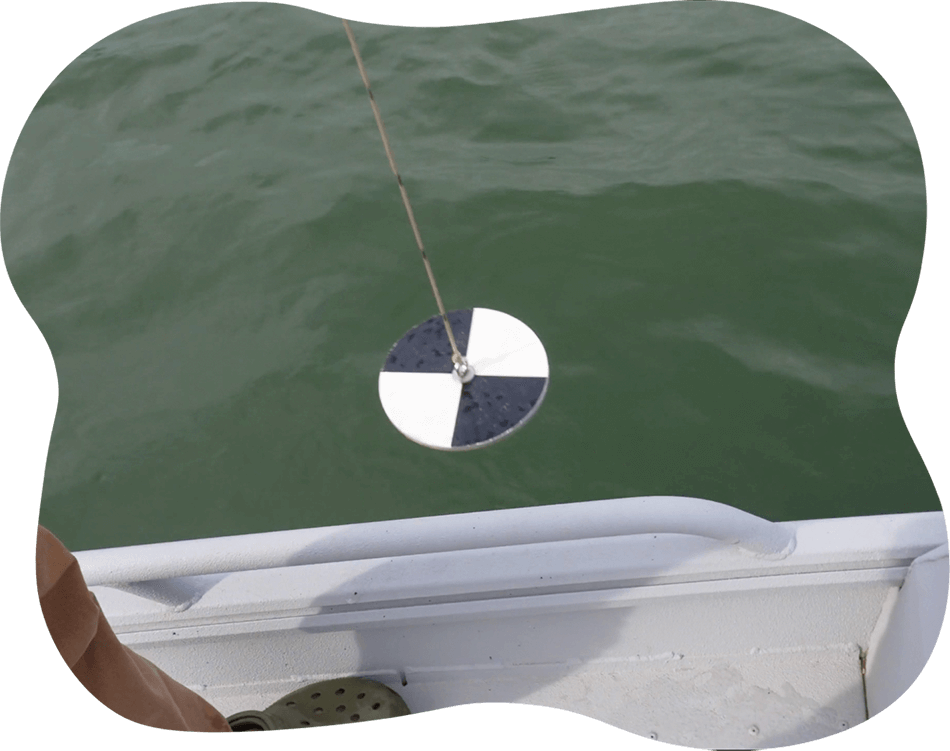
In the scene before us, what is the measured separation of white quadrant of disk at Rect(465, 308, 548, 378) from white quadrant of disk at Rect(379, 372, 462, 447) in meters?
0.09

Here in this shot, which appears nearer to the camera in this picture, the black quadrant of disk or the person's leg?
the person's leg

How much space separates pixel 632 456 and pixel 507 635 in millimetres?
924

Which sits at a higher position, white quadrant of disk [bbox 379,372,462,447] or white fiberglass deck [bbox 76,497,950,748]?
white quadrant of disk [bbox 379,372,462,447]

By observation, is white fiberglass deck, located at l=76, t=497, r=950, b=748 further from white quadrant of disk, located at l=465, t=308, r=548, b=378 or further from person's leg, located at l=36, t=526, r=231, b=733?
white quadrant of disk, located at l=465, t=308, r=548, b=378

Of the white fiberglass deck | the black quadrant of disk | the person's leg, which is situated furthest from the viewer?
the black quadrant of disk

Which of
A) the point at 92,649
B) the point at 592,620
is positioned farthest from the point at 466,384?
the point at 92,649

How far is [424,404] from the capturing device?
180cm

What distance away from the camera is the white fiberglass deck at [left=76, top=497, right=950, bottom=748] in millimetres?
1487

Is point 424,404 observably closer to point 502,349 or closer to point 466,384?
point 466,384

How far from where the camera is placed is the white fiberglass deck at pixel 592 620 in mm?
1487

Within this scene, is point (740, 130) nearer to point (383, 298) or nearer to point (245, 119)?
point (383, 298)

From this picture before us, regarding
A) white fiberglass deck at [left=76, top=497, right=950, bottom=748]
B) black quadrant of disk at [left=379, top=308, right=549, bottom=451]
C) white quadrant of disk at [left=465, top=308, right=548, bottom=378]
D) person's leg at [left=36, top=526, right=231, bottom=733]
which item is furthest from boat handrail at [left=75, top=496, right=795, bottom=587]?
white quadrant of disk at [left=465, top=308, right=548, bottom=378]

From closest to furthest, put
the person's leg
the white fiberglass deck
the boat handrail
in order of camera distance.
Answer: the person's leg, the boat handrail, the white fiberglass deck

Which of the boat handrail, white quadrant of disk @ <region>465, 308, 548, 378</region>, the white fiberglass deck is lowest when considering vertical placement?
the white fiberglass deck
